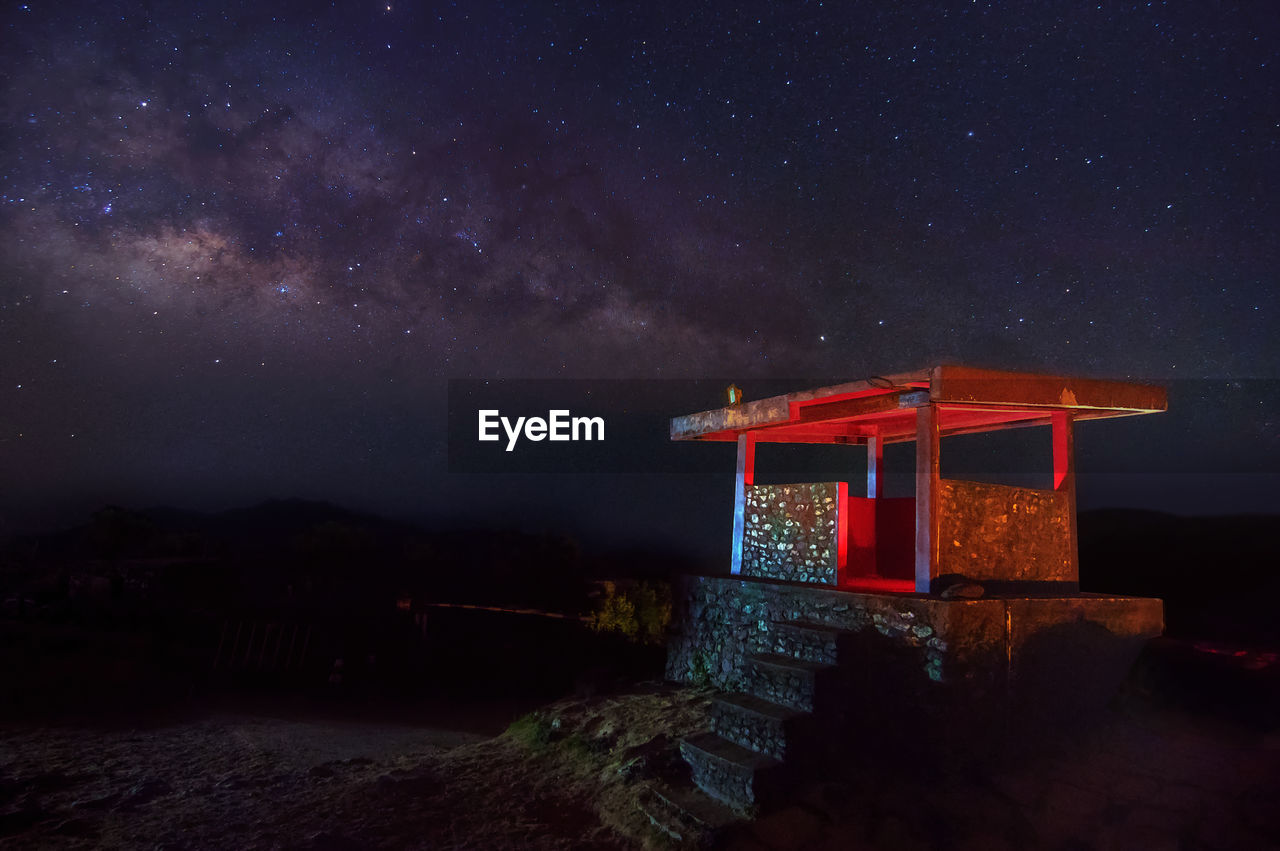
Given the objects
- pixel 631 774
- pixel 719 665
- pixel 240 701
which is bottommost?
pixel 240 701

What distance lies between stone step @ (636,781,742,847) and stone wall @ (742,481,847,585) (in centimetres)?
317

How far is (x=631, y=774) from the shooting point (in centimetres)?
654

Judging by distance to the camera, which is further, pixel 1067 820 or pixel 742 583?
pixel 742 583

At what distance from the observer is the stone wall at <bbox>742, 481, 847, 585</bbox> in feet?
26.6

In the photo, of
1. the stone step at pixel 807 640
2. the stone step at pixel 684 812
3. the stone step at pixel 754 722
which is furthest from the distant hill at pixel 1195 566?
the stone step at pixel 684 812

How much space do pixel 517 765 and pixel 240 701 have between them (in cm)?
560

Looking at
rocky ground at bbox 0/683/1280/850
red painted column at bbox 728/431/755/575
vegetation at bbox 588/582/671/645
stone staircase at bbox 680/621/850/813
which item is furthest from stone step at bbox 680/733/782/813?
vegetation at bbox 588/582/671/645

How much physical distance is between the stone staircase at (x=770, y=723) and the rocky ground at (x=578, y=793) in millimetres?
284

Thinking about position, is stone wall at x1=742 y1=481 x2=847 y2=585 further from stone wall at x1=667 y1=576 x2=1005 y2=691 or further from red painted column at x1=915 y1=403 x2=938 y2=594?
red painted column at x1=915 y1=403 x2=938 y2=594

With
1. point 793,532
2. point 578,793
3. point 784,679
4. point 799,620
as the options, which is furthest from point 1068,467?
point 578,793

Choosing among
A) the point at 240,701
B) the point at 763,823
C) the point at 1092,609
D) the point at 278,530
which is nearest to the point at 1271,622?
the point at 1092,609

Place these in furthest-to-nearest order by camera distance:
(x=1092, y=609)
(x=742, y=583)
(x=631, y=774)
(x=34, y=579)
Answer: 1. (x=34, y=579)
2. (x=742, y=583)
3. (x=1092, y=609)
4. (x=631, y=774)

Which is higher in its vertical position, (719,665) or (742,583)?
(742,583)

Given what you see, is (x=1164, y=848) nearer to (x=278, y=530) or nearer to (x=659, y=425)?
(x=659, y=425)
